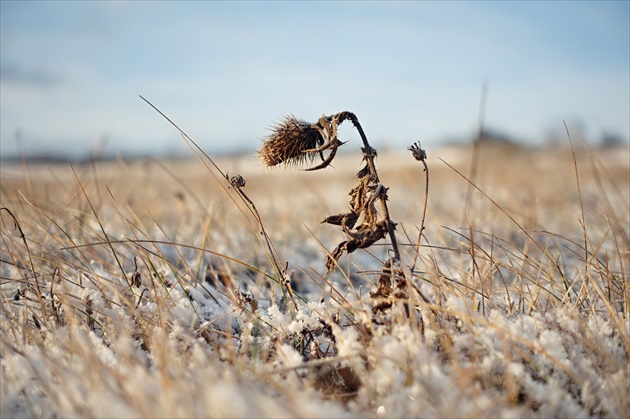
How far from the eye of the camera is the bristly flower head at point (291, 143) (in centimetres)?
157

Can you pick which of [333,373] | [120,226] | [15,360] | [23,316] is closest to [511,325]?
[333,373]

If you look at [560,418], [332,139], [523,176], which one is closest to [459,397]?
[560,418]

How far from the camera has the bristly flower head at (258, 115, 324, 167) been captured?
1568mm

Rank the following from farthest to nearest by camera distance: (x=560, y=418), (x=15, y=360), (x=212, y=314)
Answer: (x=212, y=314)
(x=15, y=360)
(x=560, y=418)

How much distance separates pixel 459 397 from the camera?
3.58 ft

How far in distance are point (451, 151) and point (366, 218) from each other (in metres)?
42.3

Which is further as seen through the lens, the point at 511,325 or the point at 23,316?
the point at 23,316

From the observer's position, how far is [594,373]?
129 centimetres

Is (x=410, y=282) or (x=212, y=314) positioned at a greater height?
(x=410, y=282)

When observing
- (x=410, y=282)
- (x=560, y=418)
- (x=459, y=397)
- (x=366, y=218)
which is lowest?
(x=560, y=418)

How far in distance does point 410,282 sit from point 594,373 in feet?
1.67

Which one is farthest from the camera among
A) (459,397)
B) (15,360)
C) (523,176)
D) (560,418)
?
(523,176)

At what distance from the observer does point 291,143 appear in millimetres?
1572

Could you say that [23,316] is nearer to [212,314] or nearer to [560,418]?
[212,314]
